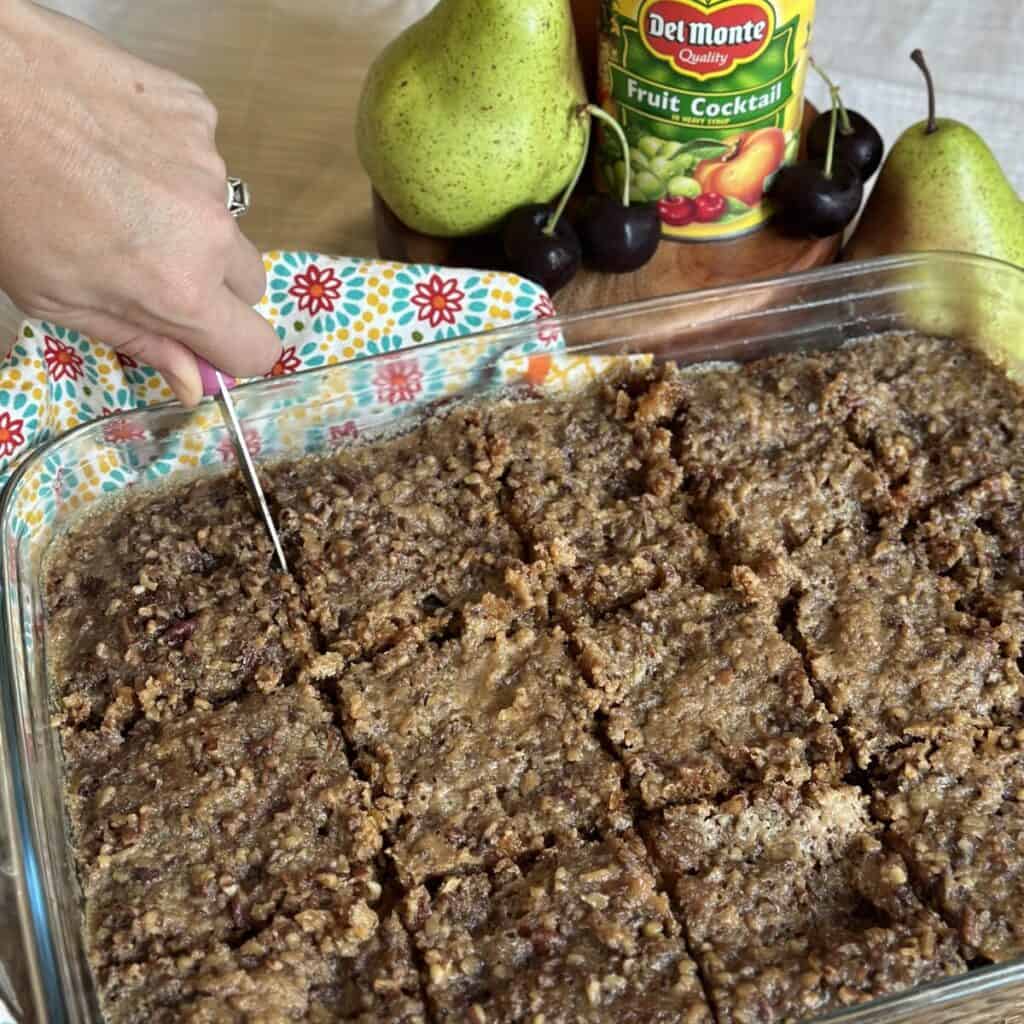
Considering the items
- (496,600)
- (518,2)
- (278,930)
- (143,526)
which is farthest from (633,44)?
(278,930)

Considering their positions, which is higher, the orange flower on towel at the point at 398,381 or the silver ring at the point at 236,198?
the silver ring at the point at 236,198

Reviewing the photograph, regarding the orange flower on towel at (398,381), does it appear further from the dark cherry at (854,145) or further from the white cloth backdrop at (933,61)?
the white cloth backdrop at (933,61)

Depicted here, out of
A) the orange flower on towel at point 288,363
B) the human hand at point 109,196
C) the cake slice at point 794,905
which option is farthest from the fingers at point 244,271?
the cake slice at point 794,905

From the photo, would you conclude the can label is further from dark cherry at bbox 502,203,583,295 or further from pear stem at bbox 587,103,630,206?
dark cherry at bbox 502,203,583,295

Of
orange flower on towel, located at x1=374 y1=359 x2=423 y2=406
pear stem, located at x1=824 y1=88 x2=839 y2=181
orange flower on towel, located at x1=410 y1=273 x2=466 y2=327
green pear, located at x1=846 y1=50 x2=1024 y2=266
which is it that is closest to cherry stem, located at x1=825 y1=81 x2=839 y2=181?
pear stem, located at x1=824 y1=88 x2=839 y2=181

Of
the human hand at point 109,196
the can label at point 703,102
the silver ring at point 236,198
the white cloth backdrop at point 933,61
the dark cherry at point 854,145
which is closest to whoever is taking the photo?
the human hand at point 109,196

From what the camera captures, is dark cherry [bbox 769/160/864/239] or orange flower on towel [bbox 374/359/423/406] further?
dark cherry [bbox 769/160/864/239]

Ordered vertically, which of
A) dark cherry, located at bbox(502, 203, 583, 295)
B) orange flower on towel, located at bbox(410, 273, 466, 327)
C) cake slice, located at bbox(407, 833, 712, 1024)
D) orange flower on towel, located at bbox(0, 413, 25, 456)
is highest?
dark cherry, located at bbox(502, 203, 583, 295)
